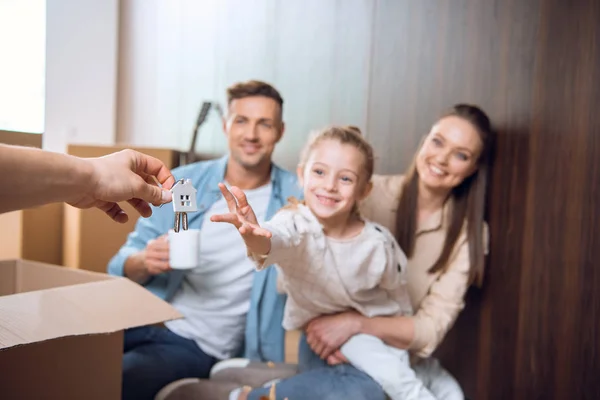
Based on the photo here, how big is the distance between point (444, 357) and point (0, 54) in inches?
56.1

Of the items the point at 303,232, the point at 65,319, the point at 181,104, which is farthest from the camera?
the point at 181,104

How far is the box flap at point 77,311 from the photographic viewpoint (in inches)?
32.9

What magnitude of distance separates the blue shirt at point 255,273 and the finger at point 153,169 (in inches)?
20.4

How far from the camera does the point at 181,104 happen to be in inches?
85.1

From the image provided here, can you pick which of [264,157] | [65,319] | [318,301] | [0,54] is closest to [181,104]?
[0,54]

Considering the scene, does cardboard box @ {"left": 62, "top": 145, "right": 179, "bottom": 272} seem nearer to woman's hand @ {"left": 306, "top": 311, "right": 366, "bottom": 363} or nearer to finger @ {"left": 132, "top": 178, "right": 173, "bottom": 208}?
woman's hand @ {"left": 306, "top": 311, "right": 366, "bottom": 363}

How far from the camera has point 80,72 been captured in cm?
226

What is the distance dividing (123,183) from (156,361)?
2.25ft

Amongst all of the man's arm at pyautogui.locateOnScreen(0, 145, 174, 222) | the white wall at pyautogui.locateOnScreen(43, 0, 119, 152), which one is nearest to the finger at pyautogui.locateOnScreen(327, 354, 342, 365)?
the man's arm at pyautogui.locateOnScreen(0, 145, 174, 222)

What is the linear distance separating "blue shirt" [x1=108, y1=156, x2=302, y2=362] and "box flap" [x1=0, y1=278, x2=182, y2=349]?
1.35 ft

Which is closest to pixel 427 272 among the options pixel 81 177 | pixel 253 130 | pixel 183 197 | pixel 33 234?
pixel 253 130

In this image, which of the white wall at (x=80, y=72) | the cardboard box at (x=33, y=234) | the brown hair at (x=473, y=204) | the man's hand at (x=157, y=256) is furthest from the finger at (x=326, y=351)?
the white wall at (x=80, y=72)

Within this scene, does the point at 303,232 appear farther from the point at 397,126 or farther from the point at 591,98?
the point at 591,98

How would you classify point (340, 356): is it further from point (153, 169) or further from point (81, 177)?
point (81, 177)
